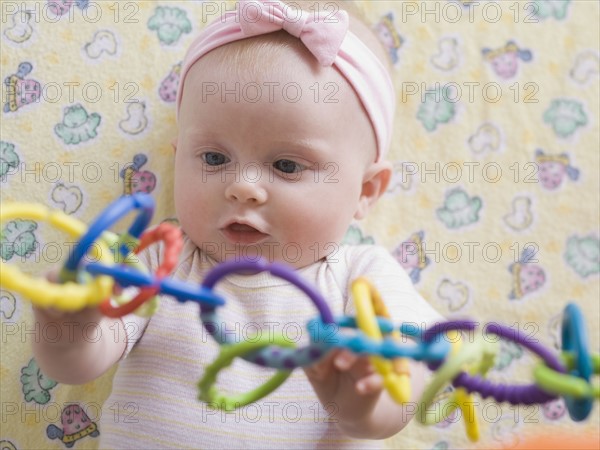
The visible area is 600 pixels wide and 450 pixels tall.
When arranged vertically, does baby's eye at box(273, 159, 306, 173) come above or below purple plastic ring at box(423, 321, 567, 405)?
above

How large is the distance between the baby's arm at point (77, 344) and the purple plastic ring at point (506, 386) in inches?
13.3

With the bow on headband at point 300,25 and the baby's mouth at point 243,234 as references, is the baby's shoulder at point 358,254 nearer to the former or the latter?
the baby's mouth at point 243,234

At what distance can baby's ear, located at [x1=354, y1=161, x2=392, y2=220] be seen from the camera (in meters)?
1.06

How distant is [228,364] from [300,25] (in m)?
0.50

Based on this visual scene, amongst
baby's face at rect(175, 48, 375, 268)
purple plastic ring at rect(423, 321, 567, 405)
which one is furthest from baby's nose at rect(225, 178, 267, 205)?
purple plastic ring at rect(423, 321, 567, 405)

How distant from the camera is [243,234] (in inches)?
37.4

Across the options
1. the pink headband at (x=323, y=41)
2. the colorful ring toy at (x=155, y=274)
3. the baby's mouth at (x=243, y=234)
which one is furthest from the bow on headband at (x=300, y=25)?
the colorful ring toy at (x=155, y=274)

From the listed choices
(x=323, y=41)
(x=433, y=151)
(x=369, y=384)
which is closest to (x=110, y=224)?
(x=369, y=384)

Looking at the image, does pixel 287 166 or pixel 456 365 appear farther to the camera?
pixel 287 166

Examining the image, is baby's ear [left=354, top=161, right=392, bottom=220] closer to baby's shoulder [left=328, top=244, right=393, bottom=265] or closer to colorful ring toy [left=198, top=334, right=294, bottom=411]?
baby's shoulder [left=328, top=244, right=393, bottom=265]

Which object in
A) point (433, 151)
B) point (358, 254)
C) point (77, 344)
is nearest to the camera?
point (77, 344)

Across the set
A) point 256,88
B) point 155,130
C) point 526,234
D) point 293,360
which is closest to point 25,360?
point 155,130

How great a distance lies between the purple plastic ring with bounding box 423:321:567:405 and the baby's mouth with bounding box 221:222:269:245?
1.29ft

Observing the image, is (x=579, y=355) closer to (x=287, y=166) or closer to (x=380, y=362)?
(x=380, y=362)
